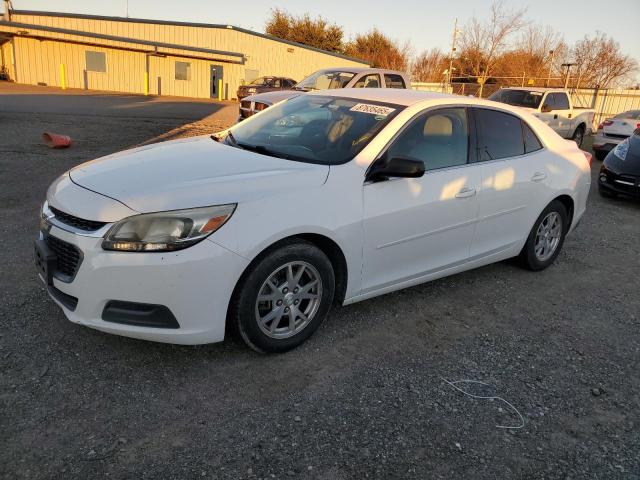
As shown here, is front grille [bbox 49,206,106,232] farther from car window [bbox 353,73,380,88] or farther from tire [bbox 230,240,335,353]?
car window [bbox 353,73,380,88]

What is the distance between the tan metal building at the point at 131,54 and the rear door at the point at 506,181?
31850 millimetres

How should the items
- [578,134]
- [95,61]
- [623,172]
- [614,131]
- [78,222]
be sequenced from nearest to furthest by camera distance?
[78,222] < [623,172] < [614,131] < [578,134] < [95,61]

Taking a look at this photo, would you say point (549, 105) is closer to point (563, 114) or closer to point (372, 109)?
point (563, 114)

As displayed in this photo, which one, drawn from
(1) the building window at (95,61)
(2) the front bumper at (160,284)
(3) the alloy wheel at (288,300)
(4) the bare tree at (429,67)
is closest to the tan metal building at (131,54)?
(1) the building window at (95,61)

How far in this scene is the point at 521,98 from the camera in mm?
14312

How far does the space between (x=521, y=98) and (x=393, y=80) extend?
4555 millimetres

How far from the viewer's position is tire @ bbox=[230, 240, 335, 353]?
2.97 meters

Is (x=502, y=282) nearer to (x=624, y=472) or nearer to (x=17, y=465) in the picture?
(x=624, y=472)

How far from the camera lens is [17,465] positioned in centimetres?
225

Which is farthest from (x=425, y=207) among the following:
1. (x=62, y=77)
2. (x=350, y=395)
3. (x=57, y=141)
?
(x=62, y=77)

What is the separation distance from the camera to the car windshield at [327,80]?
37.6 ft

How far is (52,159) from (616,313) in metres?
8.48

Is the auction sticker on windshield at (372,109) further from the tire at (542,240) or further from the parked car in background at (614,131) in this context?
the parked car in background at (614,131)

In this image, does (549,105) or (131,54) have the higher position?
(131,54)
